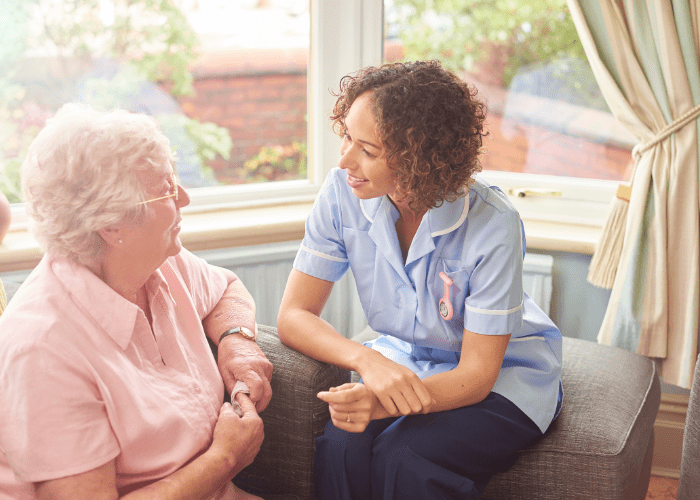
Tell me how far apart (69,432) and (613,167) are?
2024 millimetres

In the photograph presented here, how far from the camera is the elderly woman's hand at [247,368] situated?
53.7 inches

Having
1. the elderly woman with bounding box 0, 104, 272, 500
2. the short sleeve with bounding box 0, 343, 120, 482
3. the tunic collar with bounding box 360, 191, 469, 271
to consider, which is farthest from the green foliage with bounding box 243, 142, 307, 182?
the short sleeve with bounding box 0, 343, 120, 482

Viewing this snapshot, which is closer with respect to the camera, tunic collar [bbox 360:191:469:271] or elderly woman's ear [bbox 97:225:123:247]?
elderly woman's ear [bbox 97:225:123:247]

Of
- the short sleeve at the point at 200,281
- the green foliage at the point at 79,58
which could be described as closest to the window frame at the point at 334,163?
the green foliage at the point at 79,58

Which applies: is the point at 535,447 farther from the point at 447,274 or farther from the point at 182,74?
the point at 182,74

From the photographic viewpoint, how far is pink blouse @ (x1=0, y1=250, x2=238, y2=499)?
37.7 inches

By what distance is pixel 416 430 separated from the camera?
1371mm

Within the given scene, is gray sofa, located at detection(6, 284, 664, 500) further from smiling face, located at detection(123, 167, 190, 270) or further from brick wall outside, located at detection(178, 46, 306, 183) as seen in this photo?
brick wall outside, located at detection(178, 46, 306, 183)

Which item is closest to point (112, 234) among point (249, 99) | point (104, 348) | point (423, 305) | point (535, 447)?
point (104, 348)

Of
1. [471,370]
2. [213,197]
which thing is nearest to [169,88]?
[213,197]

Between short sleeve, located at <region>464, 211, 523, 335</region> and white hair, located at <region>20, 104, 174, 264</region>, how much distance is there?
27.3 inches

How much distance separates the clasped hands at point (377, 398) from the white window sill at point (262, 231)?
1002mm

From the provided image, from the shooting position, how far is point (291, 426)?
1477 millimetres

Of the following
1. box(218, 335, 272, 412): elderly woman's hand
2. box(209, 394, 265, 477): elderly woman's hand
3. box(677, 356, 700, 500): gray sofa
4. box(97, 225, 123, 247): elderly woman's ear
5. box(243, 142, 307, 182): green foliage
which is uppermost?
box(97, 225, 123, 247): elderly woman's ear
